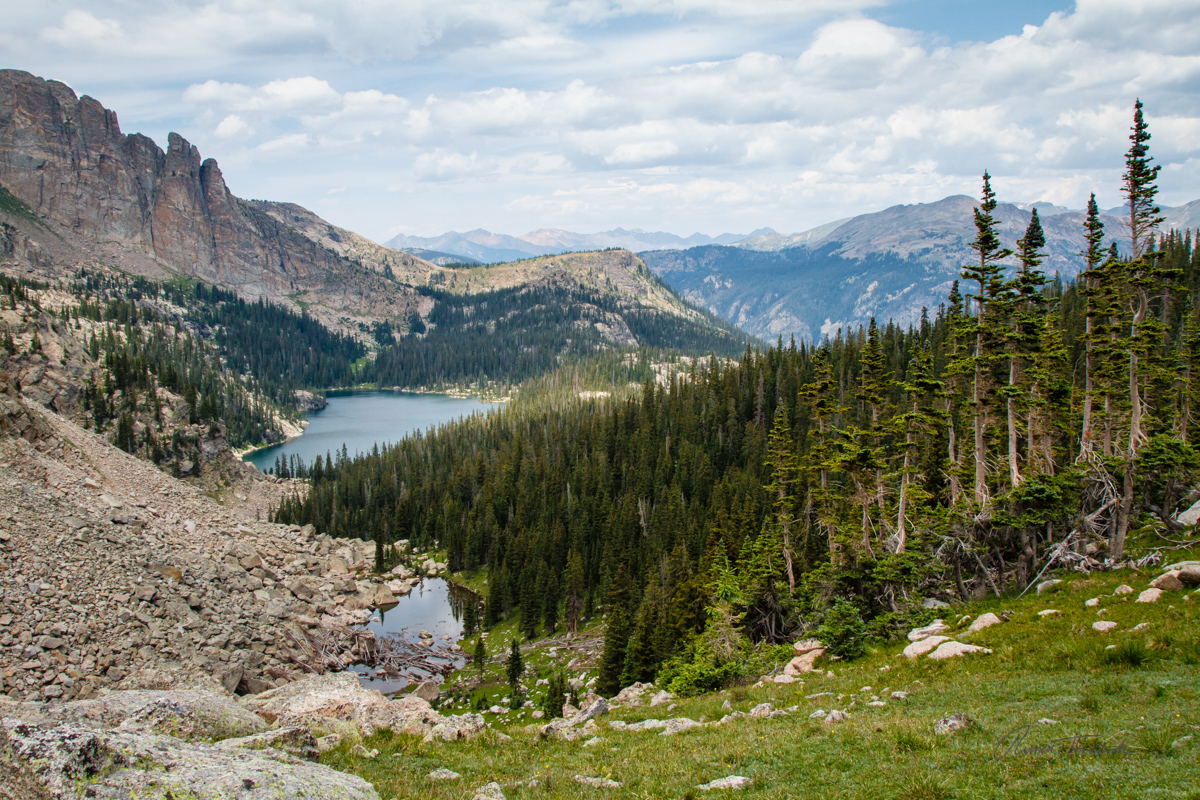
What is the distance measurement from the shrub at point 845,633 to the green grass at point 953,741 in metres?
3.91

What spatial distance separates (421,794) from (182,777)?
473 centimetres

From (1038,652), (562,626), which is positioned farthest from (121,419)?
(1038,652)

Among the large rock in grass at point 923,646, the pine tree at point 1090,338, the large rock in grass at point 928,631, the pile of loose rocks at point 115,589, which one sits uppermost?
the pine tree at point 1090,338

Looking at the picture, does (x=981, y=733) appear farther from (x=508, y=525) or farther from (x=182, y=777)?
(x=508, y=525)

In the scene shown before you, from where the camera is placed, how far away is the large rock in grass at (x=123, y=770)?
782 centimetres

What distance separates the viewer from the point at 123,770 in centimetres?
838

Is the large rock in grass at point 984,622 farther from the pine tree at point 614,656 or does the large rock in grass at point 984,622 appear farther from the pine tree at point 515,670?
the pine tree at point 515,670

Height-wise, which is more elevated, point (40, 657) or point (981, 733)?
point (981, 733)

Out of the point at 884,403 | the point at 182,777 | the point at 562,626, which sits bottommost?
the point at 562,626

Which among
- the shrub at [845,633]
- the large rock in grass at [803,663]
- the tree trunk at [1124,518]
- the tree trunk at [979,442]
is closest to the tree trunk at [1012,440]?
the tree trunk at [979,442]

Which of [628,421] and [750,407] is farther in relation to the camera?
[628,421]

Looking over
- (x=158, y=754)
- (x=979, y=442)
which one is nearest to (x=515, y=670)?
(x=979, y=442)

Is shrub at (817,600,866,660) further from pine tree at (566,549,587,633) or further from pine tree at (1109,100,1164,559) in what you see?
pine tree at (566,549,587,633)

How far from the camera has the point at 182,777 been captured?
28.8 feet
